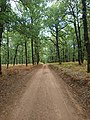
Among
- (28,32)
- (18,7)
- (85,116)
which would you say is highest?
(18,7)

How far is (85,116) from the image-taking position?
8133 mm

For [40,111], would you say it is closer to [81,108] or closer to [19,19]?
[81,108]

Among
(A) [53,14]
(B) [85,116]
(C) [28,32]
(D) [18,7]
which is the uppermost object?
(A) [53,14]

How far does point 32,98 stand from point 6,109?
2.13 m

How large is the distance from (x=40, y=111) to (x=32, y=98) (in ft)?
7.92

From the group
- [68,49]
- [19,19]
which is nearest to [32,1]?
[19,19]

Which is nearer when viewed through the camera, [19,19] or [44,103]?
[44,103]

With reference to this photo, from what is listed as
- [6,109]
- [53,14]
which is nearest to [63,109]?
[6,109]

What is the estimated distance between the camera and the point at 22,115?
27.1 ft

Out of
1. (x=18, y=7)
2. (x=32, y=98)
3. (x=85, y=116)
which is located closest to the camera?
(x=85, y=116)

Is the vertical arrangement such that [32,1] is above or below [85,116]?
above

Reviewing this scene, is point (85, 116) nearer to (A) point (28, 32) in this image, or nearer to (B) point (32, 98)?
(B) point (32, 98)

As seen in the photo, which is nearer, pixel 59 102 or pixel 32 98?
pixel 59 102

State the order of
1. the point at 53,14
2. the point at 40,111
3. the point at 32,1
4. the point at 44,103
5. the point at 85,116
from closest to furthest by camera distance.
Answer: the point at 85,116
the point at 40,111
the point at 44,103
the point at 32,1
the point at 53,14
